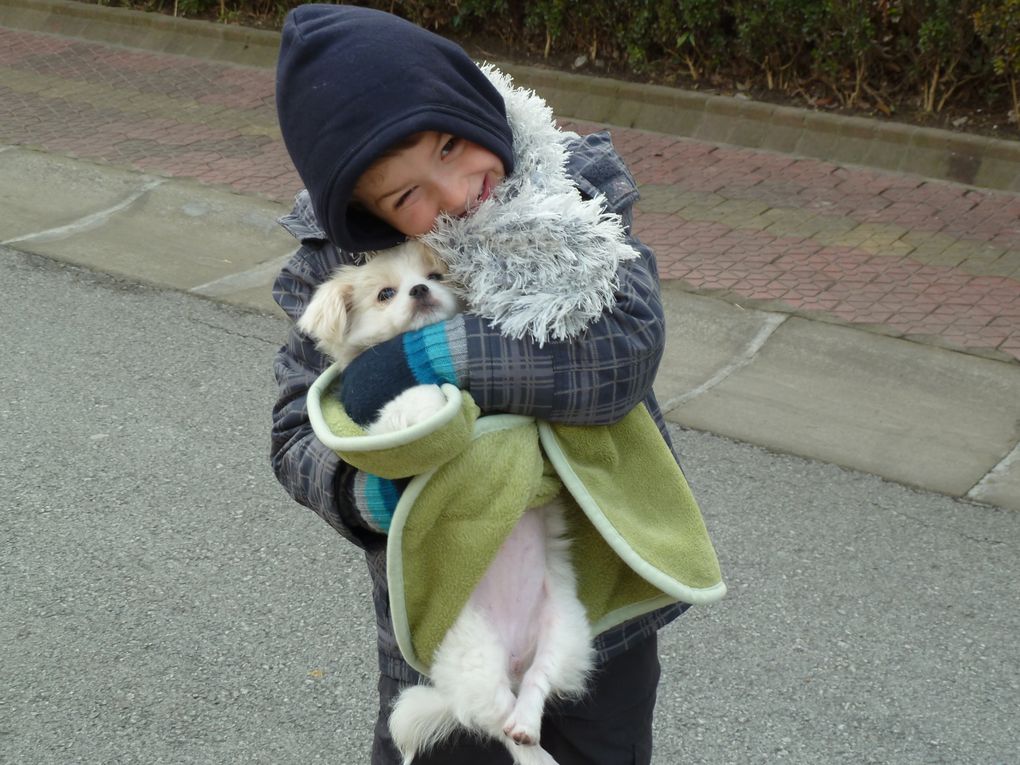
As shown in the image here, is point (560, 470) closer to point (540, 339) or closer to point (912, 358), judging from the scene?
point (540, 339)

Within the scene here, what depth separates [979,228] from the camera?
714cm

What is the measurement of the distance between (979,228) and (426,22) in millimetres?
5392

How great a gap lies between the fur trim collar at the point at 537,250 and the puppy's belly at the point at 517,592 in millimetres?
368

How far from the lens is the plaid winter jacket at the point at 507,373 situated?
6.48 feet

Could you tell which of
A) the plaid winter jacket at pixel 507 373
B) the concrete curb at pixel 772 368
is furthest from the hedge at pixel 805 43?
the plaid winter jacket at pixel 507 373

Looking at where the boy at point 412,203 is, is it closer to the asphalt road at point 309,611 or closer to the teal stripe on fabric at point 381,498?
the teal stripe on fabric at point 381,498

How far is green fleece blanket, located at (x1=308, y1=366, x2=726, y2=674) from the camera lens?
1927mm

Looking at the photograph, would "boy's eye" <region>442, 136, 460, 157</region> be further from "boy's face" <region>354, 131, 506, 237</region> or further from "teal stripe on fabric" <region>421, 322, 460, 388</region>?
"teal stripe on fabric" <region>421, 322, 460, 388</region>

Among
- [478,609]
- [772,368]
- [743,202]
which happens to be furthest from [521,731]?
[743,202]

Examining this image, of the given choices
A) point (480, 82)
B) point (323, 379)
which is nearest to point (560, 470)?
point (323, 379)

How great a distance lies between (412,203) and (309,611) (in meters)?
2.32

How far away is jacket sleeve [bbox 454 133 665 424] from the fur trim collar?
1.0 inches

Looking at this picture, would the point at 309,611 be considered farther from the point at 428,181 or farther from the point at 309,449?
the point at 428,181

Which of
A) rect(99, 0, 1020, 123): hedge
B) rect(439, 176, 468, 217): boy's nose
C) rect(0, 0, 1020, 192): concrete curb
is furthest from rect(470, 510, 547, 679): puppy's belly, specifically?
rect(99, 0, 1020, 123): hedge
